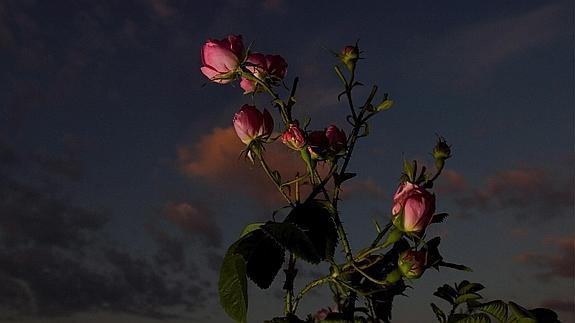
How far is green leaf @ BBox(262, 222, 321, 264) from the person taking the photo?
7.34 ft

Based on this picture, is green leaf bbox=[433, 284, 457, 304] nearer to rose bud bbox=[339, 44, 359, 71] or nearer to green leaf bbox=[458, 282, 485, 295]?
green leaf bbox=[458, 282, 485, 295]

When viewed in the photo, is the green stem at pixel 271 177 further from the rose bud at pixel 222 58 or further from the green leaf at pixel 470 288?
the green leaf at pixel 470 288

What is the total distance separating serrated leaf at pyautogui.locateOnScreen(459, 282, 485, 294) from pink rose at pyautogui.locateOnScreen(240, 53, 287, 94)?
95 centimetres

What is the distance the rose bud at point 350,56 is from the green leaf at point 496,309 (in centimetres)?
94

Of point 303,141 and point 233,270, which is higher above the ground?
point 303,141

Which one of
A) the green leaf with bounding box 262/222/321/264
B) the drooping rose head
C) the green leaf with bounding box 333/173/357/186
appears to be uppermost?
the drooping rose head

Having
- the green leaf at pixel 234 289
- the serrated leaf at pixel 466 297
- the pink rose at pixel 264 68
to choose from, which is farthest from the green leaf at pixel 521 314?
the pink rose at pixel 264 68

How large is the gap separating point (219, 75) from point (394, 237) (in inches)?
34.5

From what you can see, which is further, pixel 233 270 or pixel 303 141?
pixel 303 141

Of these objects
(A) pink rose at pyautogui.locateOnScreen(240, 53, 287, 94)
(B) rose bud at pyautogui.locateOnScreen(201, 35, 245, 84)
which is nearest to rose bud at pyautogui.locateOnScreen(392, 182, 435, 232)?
(A) pink rose at pyautogui.locateOnScreen(240, 53, 287, 94)

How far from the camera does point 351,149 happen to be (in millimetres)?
2609

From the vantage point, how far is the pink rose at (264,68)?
9.02 feet

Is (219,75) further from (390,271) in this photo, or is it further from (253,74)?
(390,271)

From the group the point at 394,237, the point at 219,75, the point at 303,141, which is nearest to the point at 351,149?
the point at 303,141
